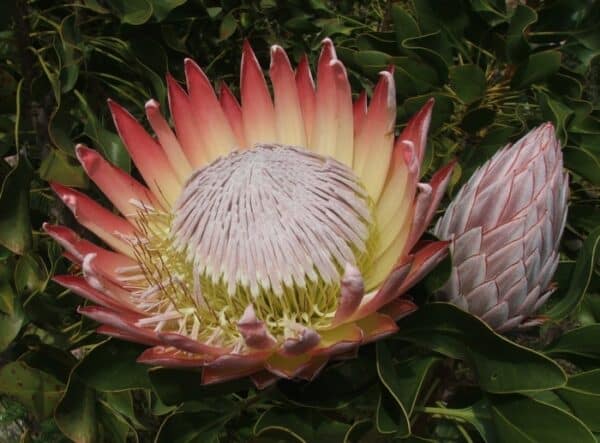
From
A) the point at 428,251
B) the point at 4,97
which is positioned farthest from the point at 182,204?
the point at 4,97

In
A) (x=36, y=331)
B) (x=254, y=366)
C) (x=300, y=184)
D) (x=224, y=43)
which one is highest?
(x=224, y=43)

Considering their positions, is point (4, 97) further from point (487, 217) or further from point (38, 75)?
point (487, 217)

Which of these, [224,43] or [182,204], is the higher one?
[224,43]

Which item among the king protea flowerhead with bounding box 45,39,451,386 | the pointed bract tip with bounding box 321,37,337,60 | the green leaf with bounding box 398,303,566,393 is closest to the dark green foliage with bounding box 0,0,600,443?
the green leaf with bounding box 398,303,566,393

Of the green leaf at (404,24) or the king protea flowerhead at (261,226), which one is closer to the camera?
the king protea flowerhead at (261,226)

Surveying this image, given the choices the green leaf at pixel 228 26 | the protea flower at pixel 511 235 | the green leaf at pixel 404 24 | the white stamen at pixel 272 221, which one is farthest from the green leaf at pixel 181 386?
the green leaf at pixel 228 26

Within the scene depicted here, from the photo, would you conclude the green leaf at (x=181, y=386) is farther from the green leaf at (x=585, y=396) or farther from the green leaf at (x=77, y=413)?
the green leaf at (x=585, y=396)

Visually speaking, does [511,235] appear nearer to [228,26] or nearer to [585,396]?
[585,396]
